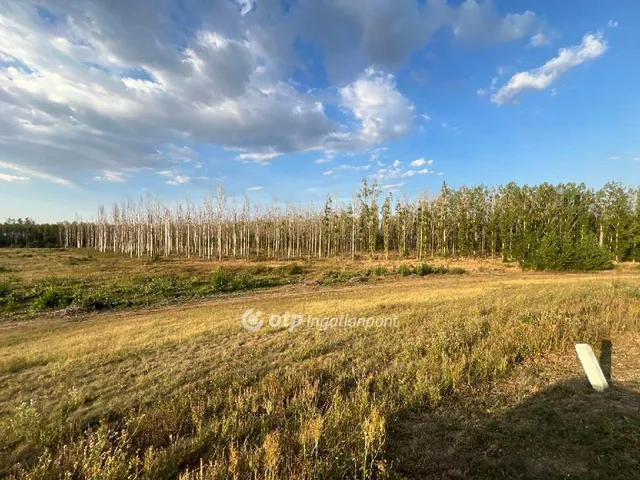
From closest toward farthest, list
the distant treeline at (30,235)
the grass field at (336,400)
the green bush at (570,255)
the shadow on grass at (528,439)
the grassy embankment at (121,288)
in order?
the shadow on grass at (528,439)
the grass field at (336,400)
the grassy embankment at (121,288)
the green bush at (570,255)
the distant treeline at (30,235)

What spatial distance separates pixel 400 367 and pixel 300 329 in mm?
4535

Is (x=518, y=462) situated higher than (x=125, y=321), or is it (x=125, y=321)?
(x=518, y=462)

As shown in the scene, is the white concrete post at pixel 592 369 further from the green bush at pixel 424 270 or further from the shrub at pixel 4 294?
the shrub at pixel 4 294

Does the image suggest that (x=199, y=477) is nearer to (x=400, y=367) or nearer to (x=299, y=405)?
(x=299, y=405)

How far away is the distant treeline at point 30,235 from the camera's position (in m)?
93.4

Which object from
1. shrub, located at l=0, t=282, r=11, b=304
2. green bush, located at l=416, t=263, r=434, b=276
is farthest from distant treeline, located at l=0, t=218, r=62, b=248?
green bush, located at l=416, t=263, r=434, b=276

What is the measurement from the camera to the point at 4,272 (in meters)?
33.6

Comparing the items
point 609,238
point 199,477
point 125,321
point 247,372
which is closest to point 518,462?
point 199,477

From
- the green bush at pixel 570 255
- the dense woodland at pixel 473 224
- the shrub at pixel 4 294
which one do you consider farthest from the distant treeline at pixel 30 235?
the green bush at pixel 570 255

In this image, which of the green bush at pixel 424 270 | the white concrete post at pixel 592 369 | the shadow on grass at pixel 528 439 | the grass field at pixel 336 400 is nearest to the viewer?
the shadow on grass at pixel 528 439

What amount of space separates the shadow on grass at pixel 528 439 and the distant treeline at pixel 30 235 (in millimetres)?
115697

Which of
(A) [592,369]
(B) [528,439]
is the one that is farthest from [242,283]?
(B) [528,439]

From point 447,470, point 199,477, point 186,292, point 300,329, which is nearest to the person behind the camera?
point 199,477

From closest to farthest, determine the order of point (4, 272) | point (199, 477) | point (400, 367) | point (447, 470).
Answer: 1. point (199, 477)
2. point (447, 470)
3. point (400, 367)
4. point (4, 272)
